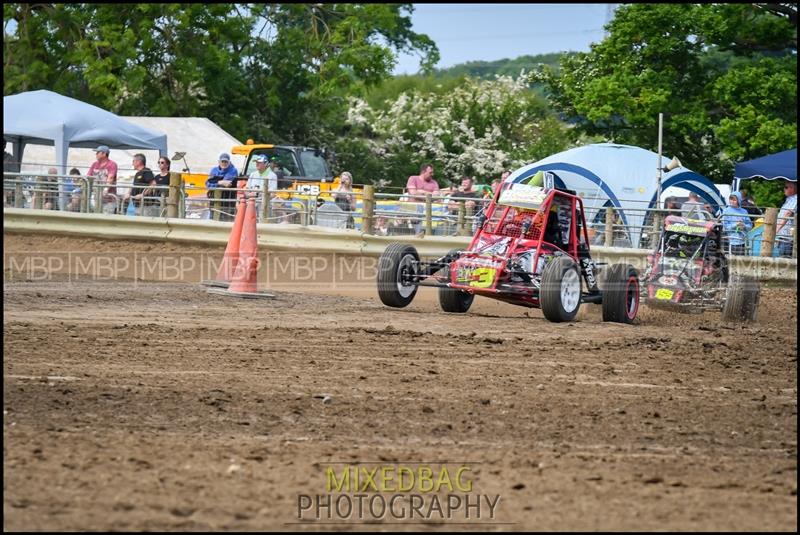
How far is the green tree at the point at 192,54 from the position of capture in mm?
31625

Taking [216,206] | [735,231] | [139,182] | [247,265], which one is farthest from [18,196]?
[735,231]

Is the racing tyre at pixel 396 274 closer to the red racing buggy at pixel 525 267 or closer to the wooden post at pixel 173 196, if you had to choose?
the red racing buggy at pixel 525 267

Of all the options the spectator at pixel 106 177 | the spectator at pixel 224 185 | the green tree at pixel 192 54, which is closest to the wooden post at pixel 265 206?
the spectator at pixel 224 185

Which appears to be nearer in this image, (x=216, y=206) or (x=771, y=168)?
(x=216, y=206)

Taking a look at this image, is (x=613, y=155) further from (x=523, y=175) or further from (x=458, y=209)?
(x=458, y=209)

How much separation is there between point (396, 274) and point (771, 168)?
9866mm

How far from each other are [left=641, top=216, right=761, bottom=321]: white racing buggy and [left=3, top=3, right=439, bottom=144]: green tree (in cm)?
1678

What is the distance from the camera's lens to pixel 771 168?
21.3 meters

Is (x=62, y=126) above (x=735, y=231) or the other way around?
above

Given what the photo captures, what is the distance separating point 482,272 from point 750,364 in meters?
4.06

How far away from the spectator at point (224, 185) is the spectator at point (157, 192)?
75cm

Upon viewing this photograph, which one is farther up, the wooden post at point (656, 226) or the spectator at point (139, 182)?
the spectator at point (139, 182)

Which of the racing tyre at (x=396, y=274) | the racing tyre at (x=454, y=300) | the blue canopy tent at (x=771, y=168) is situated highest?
the blue canopy tent at (x=771, y=168)

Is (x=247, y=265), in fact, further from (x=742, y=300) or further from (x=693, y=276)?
(x=742, y=300)
